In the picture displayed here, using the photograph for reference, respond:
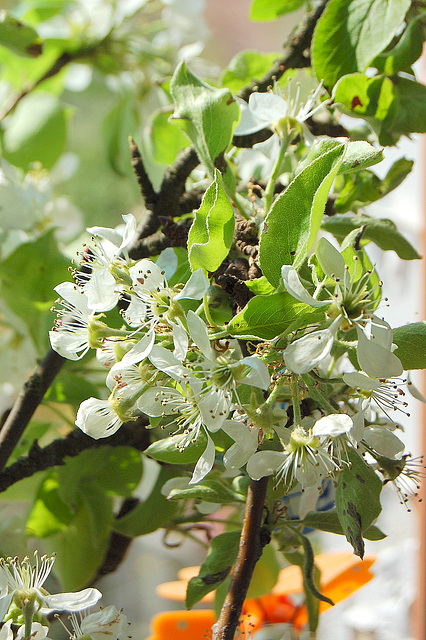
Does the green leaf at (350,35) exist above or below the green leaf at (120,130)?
above

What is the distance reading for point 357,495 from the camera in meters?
0.21

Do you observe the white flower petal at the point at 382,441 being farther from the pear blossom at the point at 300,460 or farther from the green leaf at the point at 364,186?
the green leaf at the point at 364,186

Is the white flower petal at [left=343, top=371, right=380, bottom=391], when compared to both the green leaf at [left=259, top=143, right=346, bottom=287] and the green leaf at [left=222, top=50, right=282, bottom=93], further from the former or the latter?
the green leaf at [left=222, top=50, right=282, bottom=93]

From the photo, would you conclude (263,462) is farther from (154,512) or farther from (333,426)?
(154,512)

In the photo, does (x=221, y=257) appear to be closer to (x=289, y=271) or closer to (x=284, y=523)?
(x=289, y=271)

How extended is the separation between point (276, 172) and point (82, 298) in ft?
0.30

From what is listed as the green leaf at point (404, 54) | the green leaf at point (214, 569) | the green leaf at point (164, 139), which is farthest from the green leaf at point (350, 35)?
the green leaf at point (214, 569)

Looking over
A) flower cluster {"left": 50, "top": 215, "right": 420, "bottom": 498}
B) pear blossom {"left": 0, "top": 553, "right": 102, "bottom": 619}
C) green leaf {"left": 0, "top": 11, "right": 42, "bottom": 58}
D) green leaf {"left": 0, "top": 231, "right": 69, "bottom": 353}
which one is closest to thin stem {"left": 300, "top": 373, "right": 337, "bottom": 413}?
flower cluster {"left": 50, "top": 215, "right": 420, "bottom": 498}

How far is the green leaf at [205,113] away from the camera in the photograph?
0.78ft

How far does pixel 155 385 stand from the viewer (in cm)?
20

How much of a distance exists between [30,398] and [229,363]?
0.14 m

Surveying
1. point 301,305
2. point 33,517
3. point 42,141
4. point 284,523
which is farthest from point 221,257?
point 42,141

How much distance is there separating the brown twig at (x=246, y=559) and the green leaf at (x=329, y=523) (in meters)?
0.04

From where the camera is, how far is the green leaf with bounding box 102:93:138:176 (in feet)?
1.77
